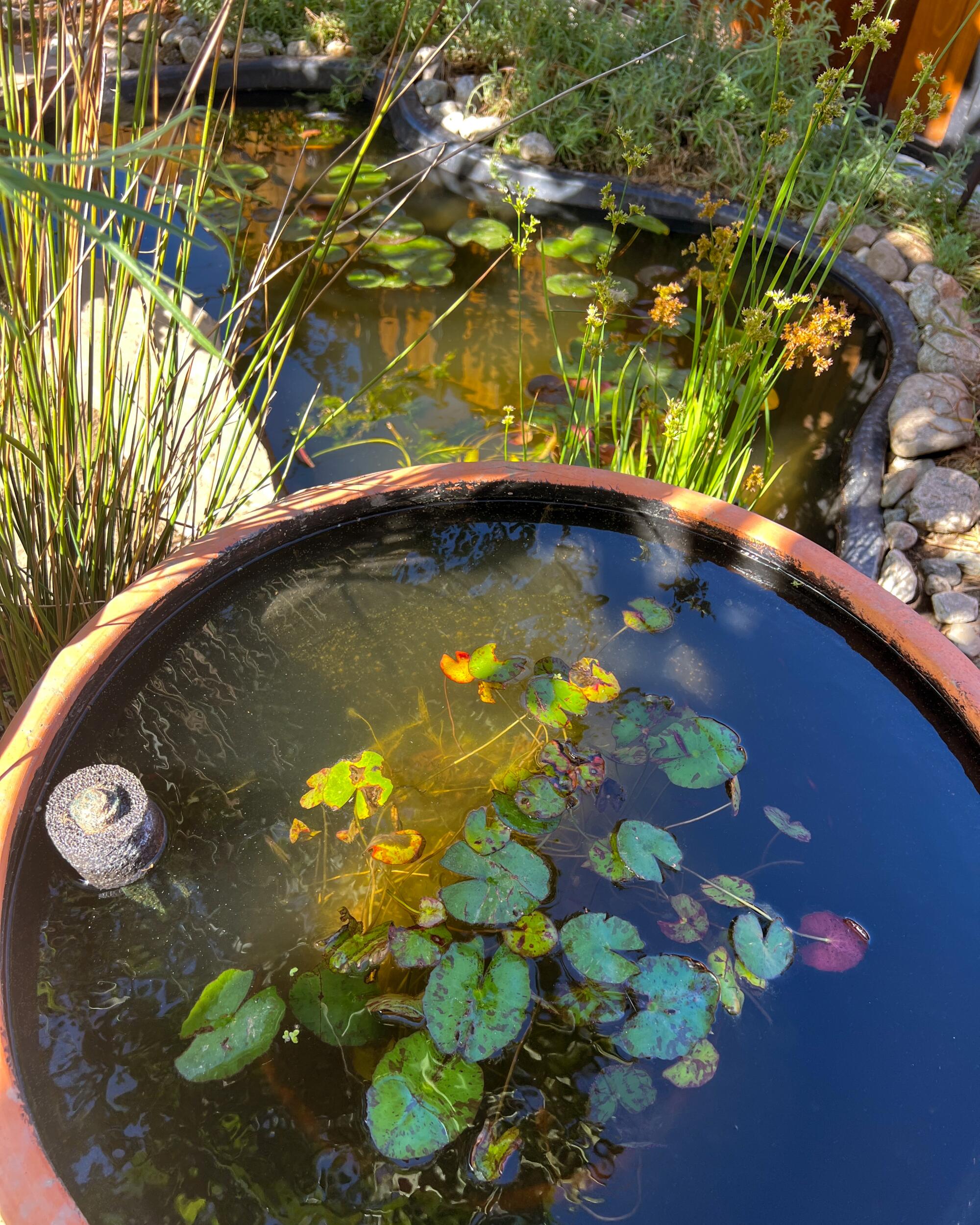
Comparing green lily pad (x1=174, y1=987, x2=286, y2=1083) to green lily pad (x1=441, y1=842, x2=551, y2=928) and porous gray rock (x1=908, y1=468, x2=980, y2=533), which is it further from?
porous gray rock (x1=908, y1=468, x2=980, y2=533)

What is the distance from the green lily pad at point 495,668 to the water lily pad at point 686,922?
0.38m

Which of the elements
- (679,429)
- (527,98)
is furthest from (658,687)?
(527,98)

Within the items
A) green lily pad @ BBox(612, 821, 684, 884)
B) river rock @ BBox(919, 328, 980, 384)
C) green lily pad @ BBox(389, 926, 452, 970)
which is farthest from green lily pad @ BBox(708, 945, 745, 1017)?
river rock @ BBox(919, 328, 980, 384)

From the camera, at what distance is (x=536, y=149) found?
3.30 meters

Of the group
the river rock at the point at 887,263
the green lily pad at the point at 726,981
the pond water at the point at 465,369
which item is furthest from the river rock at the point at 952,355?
the green lily pad at the point at 726,981

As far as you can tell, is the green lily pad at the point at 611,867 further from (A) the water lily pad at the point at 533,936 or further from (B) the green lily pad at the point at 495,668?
(B) the green lily pad at the point at 495,668

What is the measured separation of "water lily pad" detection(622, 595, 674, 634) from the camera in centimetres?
132

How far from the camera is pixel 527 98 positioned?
3.42m

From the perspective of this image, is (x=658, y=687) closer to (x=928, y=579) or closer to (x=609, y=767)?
(x=609, y=767)

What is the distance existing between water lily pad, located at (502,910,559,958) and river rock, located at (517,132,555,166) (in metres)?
3.15

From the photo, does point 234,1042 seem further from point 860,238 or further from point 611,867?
point 860,238

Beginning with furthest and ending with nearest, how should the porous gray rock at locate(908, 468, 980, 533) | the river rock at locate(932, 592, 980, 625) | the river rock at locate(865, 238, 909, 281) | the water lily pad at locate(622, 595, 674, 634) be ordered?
1. the river rock at locate(865, 238, 909, 281)
2. the porous gray rock at locate(908, 468, 980, 533)
3. the river rock at locate(932, 592, 980, 625)
4. the water lily pad at locate(622, 595, 674, 634)

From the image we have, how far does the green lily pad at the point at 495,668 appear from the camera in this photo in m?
1.24

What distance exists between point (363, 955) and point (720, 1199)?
1.44 feet
